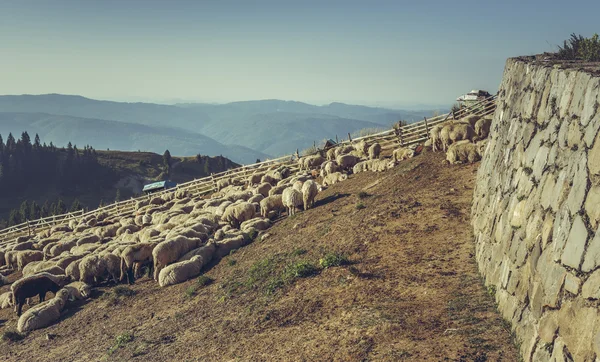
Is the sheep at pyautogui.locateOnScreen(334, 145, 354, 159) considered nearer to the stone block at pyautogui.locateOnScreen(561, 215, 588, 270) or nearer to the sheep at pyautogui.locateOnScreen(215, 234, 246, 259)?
the sheep at pyautogui.locateOnScreen(215, 234, 246, 259)

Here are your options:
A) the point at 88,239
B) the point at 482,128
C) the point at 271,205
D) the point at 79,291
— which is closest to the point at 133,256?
the point at 79,291

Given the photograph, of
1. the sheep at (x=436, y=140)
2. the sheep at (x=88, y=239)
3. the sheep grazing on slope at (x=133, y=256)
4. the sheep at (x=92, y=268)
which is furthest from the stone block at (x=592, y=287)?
the sheep at (x=88, y=239)

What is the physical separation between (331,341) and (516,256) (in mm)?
5136

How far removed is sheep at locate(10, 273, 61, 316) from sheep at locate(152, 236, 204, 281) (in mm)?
5997

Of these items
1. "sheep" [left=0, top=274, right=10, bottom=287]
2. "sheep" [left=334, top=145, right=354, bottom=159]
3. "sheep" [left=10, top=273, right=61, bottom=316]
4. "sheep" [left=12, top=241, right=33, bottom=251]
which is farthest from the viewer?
"sheep" [left=12, top=241, right=33, bottom=251]

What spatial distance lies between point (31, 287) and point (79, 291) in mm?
2678

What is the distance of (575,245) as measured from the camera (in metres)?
7.21

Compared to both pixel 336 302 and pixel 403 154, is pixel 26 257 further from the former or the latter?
pixel 336 302

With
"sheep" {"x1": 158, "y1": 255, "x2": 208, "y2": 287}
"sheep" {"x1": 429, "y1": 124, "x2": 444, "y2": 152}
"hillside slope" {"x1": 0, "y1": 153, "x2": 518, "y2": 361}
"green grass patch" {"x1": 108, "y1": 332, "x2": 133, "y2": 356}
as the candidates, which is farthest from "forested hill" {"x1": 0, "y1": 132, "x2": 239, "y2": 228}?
"green grass patch" {"x1": 108, "y1": 332, "x2": 133, "y2": 356}

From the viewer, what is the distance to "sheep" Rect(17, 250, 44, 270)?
34062 mm

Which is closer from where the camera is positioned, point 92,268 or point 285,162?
point 92,268

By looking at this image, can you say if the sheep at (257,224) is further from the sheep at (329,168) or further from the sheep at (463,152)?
the sheep at (463,152)

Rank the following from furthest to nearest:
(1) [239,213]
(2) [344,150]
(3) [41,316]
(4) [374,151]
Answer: (2) [344,150] < (4) [374,151] < (1) [239,213] < (3) [41,316]

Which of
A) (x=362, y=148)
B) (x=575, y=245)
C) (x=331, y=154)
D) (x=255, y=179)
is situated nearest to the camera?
(x=575, y=245)
